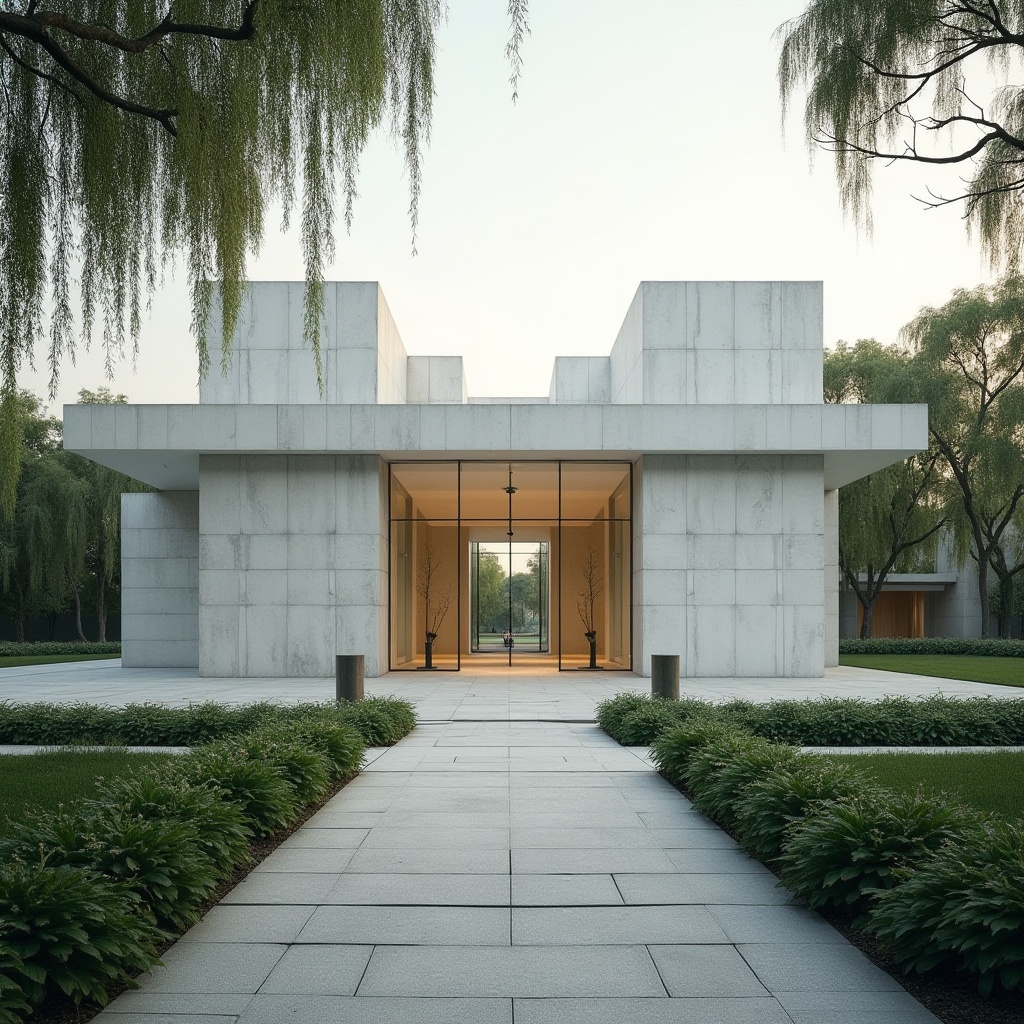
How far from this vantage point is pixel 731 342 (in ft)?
78.1

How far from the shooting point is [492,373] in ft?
151

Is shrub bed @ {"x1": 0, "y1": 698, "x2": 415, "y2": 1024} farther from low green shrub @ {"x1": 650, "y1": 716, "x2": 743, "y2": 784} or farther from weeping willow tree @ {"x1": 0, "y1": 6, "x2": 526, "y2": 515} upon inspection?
low green shrub @ {"x1": 650, "y1": 716, "x2": 743, "y2": 784}

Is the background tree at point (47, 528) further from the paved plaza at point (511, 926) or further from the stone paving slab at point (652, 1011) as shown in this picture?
the stone paving slab at point (652, 1011)

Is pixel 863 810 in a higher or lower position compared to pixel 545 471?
lower

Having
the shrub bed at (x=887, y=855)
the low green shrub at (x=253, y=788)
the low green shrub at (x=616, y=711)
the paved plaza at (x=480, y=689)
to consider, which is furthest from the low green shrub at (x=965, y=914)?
the paved plaza at (x=480, y=689)

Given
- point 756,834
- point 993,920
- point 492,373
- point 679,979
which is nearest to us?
point 993,920

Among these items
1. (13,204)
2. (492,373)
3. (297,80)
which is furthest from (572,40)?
(492,373)

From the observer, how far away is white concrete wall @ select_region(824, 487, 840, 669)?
2706 centimetres

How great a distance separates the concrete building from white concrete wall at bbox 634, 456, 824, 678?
0.11 ft

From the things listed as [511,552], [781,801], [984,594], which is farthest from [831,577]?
[781,801]

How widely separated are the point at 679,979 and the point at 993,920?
4.16 feet

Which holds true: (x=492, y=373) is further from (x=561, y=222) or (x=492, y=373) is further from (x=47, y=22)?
(x=47, y=22)

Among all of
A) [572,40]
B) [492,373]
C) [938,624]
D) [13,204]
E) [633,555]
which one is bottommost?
[938,624]

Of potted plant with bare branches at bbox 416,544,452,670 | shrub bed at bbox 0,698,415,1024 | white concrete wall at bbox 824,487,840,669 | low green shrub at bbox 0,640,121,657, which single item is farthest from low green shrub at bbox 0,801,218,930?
low green shrub at bbox 0,640,121,657
